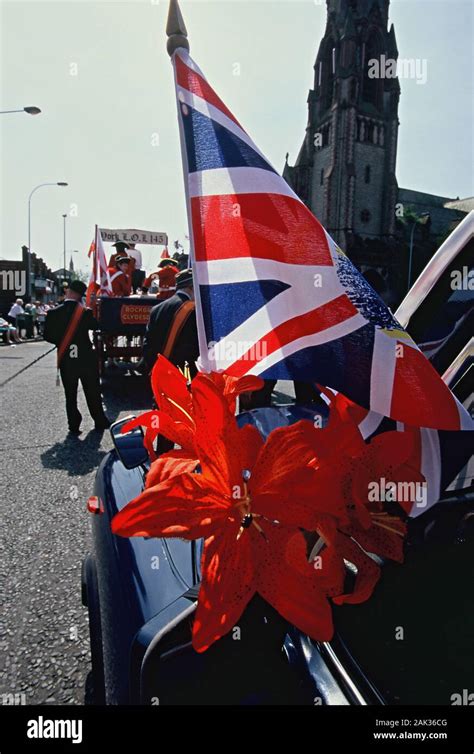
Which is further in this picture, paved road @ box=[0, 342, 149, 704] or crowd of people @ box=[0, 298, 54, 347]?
crowd of people @ box=[0, 298, 54, 347]

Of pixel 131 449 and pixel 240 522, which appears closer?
pixel 240 522

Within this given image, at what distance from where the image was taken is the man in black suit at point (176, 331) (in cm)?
431

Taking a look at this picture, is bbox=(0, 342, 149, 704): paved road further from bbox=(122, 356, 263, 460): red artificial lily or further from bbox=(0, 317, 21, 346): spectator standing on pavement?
bbox=(0, 317, 21, 346): spectator standing on pavement

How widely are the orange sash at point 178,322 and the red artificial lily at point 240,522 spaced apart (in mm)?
3238

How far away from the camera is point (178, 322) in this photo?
4.31 meters

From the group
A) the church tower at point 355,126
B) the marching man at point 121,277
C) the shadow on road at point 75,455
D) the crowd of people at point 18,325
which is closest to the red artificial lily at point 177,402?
the shadow on road at point 75,455

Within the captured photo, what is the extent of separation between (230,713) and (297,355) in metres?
0.94

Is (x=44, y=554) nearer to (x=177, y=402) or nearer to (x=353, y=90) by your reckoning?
(x=177, y=402)

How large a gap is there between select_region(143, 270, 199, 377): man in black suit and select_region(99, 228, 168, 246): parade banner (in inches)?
596

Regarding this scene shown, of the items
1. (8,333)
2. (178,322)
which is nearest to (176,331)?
(178,322)

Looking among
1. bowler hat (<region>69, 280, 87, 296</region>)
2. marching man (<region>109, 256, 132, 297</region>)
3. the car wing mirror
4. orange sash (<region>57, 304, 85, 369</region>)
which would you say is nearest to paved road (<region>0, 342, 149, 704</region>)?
the car wing mirror

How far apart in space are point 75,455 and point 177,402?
442cm

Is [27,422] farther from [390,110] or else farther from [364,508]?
[390,110]

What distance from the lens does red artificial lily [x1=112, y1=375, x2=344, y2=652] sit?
1027mm
